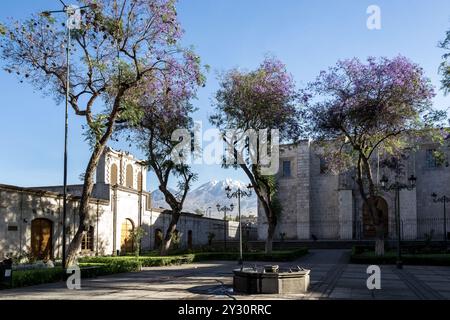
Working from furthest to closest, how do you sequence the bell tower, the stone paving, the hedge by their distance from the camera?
the bell tower < the hedge < the stone paving

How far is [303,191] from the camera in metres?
48.6

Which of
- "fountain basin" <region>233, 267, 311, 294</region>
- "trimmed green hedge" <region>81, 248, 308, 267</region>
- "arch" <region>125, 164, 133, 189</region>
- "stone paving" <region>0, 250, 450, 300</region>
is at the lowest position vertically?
"trimmed green hedge" <region>81, 248, 308, 267</region>

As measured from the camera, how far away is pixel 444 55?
79.2 feet

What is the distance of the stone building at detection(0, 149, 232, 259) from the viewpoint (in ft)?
81.8

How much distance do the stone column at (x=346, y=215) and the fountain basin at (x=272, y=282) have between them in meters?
31.6

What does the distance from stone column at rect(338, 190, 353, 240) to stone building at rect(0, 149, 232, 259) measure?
14.8 meters

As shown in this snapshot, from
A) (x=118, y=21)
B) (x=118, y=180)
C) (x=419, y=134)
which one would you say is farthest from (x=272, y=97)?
(x=118, y=180)

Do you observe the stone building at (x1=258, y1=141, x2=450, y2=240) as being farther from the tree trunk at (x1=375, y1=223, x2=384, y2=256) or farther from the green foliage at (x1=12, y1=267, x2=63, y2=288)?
the green foliage at (x1=12, y1=267, x2=63, y2=288)

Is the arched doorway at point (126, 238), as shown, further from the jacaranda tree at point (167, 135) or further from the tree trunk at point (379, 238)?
the tree trunk at point (379, 238)

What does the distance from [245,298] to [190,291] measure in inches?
99.4

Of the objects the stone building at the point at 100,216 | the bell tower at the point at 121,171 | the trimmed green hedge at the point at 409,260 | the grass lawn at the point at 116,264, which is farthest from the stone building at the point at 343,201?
the trimmed green hedge at the point at 409,260

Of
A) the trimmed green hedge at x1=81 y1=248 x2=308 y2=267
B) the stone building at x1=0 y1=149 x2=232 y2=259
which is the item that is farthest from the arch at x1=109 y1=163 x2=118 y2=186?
the trimmed green hedge at x1=81 y1=248 x2=308 y2=267
